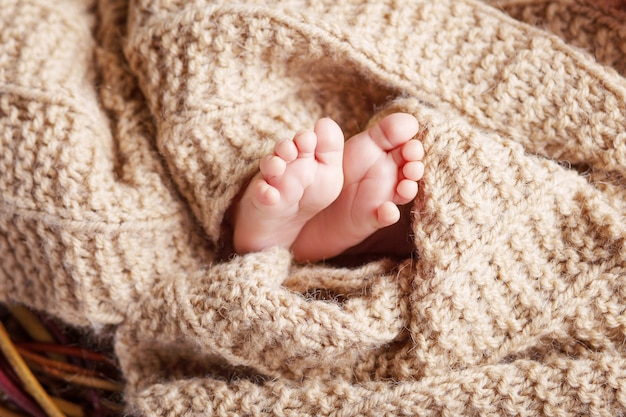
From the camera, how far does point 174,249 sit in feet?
3.55

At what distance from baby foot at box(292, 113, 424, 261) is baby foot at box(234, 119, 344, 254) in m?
0.04

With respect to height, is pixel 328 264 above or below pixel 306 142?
below

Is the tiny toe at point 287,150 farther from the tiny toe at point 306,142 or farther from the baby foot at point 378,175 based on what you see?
the baby foot at point 378,175

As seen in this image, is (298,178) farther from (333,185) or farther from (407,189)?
(407,189)

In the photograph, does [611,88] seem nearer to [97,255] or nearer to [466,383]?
[466,383]

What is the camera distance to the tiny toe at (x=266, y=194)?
0.86 meters

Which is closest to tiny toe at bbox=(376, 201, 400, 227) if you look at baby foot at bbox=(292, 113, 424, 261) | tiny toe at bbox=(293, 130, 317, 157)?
baby foot at bbox=(292, 113, 424, 261)

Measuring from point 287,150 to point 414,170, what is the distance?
19 centimetres

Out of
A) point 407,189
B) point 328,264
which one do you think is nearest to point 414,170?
point 407,189

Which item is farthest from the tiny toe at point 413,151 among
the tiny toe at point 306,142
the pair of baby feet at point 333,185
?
the tiny toe at point 306,142

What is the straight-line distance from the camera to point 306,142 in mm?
853

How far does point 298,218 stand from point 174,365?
372 millimetres

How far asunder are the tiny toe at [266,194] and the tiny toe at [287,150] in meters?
0.05

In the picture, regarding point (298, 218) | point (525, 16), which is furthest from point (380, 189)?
point (525, 16)
